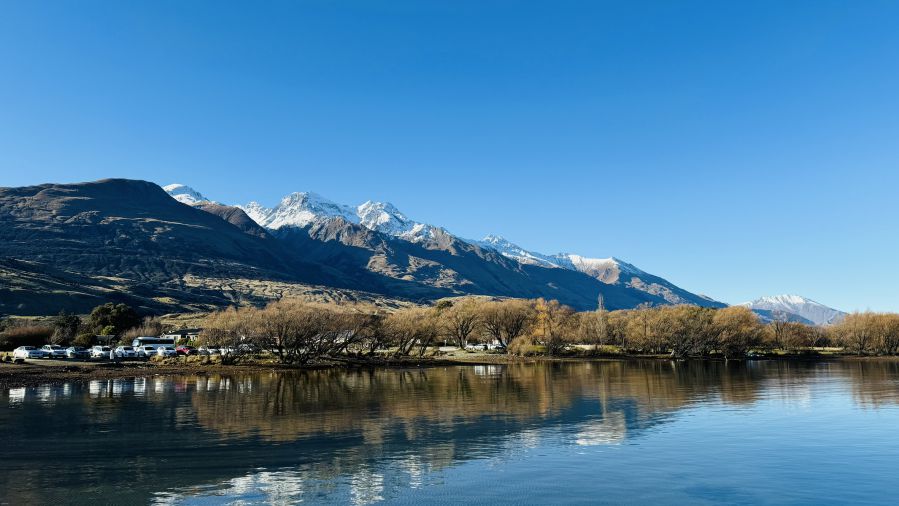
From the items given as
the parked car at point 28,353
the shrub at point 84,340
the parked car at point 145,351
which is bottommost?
the parked car at point 145,351

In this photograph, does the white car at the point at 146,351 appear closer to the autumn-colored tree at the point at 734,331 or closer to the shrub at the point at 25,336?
the shrub at the point at 25,336

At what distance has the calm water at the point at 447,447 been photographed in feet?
91.4

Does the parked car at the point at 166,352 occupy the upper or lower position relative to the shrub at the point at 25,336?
lower

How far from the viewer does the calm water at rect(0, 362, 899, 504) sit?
91.4 feet

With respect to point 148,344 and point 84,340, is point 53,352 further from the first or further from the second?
point 148,344

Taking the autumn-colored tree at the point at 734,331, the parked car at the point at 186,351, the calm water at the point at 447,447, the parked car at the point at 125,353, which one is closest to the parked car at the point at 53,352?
the parked car at the point at 125,353

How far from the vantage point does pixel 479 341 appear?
18412 cm

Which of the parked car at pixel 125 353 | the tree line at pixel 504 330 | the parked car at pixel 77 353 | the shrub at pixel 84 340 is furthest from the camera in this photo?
the shrub at pixel 84 340

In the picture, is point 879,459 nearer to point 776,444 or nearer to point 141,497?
point 776,444

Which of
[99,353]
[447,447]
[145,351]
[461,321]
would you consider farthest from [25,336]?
[447,447]

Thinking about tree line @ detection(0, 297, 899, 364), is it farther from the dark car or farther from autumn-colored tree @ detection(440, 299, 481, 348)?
the dark car

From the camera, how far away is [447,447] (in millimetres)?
37406

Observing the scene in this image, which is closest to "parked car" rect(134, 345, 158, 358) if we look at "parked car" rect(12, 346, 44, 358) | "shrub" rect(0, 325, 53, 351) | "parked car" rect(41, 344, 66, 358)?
"parked car" rect(41, 344, 66, 358)

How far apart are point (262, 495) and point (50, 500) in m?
9.24
